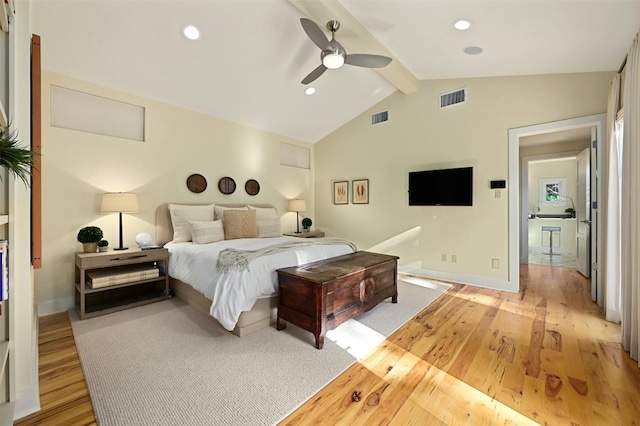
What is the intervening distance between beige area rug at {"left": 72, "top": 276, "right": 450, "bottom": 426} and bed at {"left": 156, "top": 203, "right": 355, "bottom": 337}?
0.17m

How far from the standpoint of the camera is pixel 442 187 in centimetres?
431

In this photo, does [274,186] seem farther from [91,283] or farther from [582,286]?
[582,286]

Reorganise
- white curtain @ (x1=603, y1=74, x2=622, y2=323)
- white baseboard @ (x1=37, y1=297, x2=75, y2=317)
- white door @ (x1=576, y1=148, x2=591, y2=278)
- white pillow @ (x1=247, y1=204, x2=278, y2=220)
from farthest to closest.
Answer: white pillow @ (x1=247, y1=204, x2=278, y2=220) → white door @ (x1=576, y1=148, x2=591, y2=278) → white baseboard @ (x1=37, y1=297, x2=75, y2=317) → white curtain @ (x1=603, y1=74, x2=622, y2=323)

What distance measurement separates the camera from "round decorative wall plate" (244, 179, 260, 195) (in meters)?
4.98

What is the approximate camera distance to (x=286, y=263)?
2.75 m

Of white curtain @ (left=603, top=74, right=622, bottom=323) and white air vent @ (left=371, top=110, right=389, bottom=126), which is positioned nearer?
white curtain @ (left=603, top=74, right=622, bottom=323)

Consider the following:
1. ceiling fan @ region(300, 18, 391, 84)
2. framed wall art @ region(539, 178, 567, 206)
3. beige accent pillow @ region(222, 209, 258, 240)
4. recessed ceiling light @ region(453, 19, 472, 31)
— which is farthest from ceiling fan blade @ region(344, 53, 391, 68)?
framed wall art @ region(539, 178, 567, 206)

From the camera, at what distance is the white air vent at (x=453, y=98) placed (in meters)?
4.14

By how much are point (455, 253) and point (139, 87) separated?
16.5 ft

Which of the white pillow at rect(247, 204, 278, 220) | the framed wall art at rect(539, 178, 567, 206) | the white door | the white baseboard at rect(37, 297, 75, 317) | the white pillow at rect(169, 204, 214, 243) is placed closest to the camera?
the white baseboard at rect(37, 297, 75, 317)

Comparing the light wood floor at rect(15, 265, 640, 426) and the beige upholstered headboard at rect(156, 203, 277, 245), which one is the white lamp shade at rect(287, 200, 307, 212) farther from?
the light wood floor at rect(15, 265, 640, 426)

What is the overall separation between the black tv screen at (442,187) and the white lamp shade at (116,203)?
13.2ft

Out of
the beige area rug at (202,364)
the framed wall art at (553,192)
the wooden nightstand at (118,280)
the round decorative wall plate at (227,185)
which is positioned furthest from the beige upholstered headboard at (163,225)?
the framed wall art at (553,192)

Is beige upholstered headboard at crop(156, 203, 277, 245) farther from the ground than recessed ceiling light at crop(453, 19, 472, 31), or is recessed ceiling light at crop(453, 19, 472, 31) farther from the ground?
recessed ceiling light at crop(453, 19, 472, 31)
